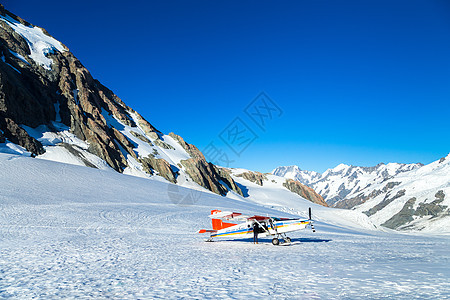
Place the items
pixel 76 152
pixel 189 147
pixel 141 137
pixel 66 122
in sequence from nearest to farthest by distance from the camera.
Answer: pixel 76 152
pixel 66 122
pixel 141 137
pixel 189 147

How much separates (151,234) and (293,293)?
1403 centimetres

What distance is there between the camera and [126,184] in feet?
152

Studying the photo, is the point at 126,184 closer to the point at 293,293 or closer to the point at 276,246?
the point at 276,246

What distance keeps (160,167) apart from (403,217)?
520 feet

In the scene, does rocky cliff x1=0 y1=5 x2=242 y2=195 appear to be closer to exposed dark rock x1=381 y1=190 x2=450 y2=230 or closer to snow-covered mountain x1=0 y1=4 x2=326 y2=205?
snow-covered mountain x1=0 y1=4 x2=326 y2=205

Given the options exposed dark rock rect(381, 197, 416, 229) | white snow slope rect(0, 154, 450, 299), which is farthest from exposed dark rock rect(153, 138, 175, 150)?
exposed dark rock rect(381, 197, 416, 229)

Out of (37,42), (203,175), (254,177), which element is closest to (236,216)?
(203,175)

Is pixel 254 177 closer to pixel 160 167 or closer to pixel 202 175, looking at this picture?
pixel 202 175

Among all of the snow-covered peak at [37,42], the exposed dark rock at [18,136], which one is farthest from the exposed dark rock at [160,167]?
the snow-covered peak at [37,42]

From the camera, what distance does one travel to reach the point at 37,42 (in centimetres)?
8794

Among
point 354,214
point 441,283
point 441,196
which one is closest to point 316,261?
point 441,283

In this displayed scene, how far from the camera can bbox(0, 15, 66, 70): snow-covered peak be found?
82181 millimetres

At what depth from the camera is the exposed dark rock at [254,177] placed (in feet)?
487

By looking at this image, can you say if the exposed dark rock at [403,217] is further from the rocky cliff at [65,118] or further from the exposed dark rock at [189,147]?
the exposed dark rock at [189,147]
